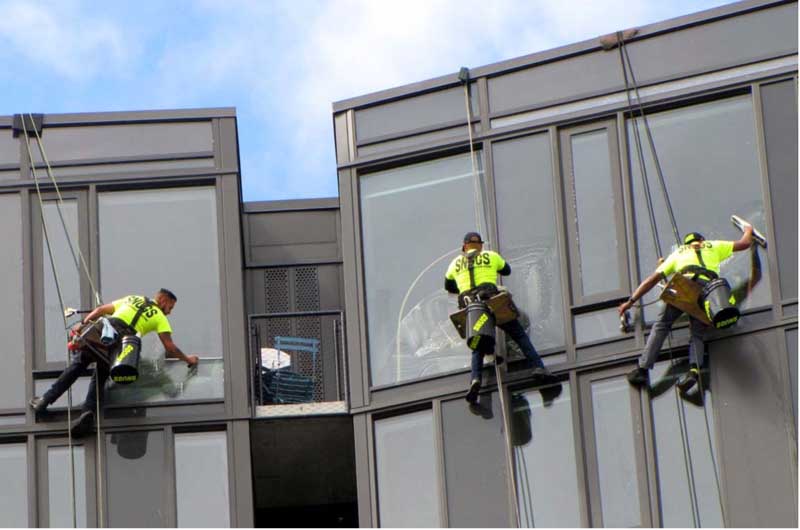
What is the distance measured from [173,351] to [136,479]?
1.34m

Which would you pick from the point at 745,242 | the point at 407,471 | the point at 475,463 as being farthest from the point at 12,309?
the point at 745,242

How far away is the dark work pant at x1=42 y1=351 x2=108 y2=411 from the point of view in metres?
20.4

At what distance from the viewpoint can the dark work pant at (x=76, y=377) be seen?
66.9 ft

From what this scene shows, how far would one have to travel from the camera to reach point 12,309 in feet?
69.2

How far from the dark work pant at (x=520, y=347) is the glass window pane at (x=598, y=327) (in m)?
0.49

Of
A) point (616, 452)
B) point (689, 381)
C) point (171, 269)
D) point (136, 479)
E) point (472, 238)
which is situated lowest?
point (616, 452)

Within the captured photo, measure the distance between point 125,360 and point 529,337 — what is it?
3.97 meters

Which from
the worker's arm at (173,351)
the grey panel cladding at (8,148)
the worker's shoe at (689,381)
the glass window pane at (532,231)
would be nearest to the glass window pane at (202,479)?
the worker's arm at (173,351)

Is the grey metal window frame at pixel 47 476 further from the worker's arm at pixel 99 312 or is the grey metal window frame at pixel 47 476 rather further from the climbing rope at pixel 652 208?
the climbing rope at pixel 652 208

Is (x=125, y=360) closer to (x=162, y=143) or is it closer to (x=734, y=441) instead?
(x=162, y=143)

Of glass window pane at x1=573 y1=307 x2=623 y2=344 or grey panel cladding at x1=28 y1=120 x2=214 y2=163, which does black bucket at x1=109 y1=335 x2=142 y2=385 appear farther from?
glass window pane at x1=573 y1=307 x2=623 y2=344

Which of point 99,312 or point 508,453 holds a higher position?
point 99,312

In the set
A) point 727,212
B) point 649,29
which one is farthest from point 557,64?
point 727,212

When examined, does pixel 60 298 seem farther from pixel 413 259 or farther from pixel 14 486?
pixel 413 259
